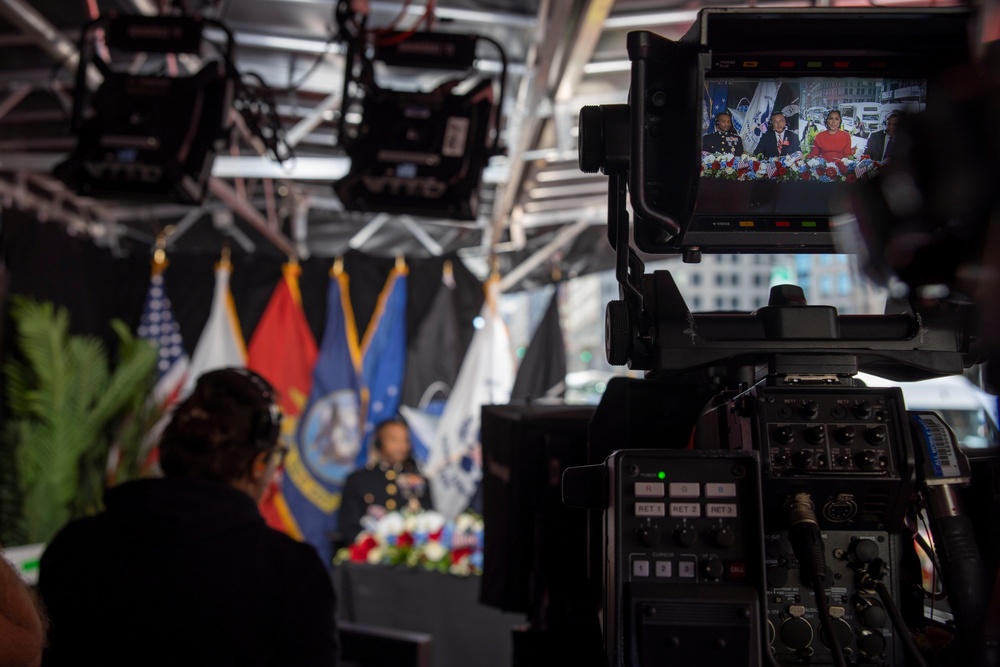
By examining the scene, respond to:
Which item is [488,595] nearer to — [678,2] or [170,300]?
[678,2]

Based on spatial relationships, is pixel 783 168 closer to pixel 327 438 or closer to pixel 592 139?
pixel 592 139

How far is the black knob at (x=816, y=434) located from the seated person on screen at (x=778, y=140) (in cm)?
45

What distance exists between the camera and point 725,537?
969 millimetres

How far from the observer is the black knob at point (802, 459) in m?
1.00

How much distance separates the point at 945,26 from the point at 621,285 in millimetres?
555

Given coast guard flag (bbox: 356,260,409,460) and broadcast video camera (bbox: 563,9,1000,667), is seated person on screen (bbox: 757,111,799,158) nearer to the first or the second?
broadcast video camera (bbox: 563,9,1000,667)

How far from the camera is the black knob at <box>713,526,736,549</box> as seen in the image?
967 mm

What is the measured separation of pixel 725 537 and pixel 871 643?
27 cm

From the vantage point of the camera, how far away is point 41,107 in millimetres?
5016

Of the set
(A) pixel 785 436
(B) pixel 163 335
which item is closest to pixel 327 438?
(B) pixel 163 335

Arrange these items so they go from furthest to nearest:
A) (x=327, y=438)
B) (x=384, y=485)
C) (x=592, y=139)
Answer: (x=327, y=438)
(x=384, y=485)
(x=592, y=139)

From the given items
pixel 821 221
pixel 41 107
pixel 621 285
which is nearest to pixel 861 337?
pixel 821 221

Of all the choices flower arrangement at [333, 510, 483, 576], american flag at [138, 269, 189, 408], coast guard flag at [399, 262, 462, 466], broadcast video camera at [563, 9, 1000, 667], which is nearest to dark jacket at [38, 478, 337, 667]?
broadcast video camera at [563, 9, 1000, 667]

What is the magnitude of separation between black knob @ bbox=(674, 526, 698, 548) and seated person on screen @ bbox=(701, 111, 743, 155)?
1.88 feet
